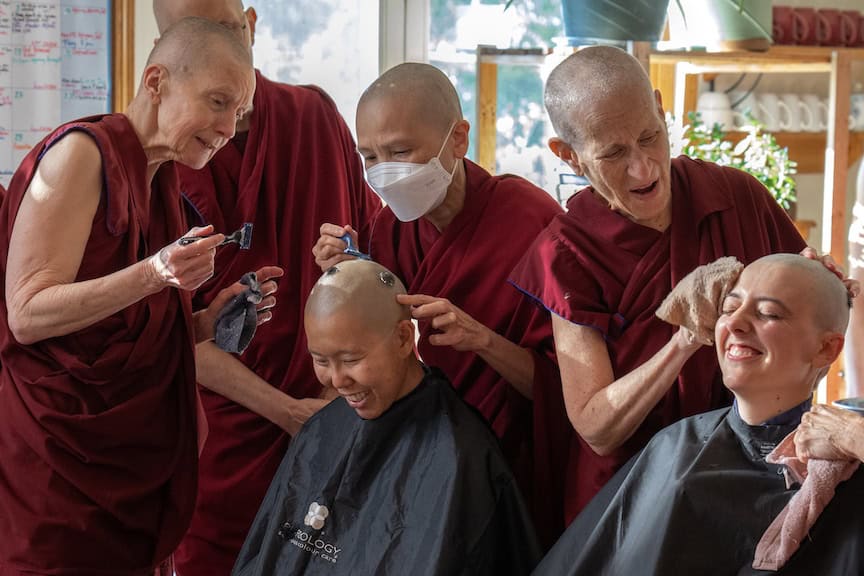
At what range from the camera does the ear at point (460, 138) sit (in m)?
2.51

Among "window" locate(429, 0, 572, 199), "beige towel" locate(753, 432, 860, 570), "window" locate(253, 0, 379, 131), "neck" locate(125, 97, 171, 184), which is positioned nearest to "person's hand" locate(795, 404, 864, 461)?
"beige towel" locate(753, 432, 860, 570)

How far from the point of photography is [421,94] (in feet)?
8.01

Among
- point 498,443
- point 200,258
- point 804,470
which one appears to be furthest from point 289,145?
point 804,470

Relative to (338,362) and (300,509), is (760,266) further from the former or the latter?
(300,509)

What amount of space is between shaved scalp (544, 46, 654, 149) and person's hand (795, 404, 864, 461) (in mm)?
724

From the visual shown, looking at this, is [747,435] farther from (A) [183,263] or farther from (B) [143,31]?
(B) [143,31]

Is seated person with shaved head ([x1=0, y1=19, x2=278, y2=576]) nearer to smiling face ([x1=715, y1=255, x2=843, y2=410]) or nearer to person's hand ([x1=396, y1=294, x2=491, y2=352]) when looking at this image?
person's hand ([x1=396, y1=294, x2=491, y2=352])

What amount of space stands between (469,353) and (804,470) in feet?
Result: 3.04

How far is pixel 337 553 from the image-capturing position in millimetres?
2240

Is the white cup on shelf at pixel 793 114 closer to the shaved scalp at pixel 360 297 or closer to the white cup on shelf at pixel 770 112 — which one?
the white cup on shelf at pixel 770 112

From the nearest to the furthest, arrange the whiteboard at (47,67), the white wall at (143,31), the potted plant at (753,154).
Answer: the whiteboard at (47,67) < the white wall at (143,31) < the potted plant at (753,154)

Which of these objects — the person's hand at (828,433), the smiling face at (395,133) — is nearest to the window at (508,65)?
the smiling face at (395,133)

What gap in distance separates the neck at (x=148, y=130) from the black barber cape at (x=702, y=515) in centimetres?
114

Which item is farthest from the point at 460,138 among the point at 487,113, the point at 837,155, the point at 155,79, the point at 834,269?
the point at 837,155
